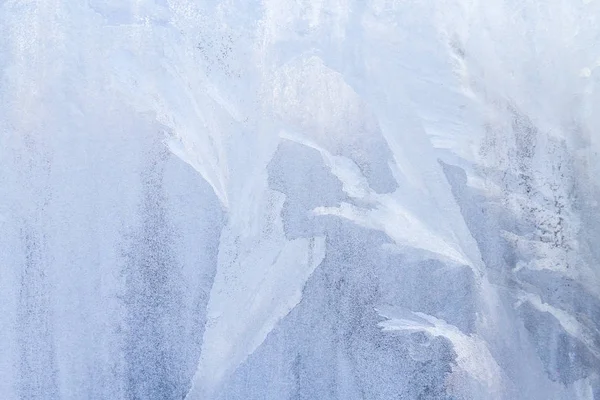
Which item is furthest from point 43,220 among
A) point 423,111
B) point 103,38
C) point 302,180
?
point 423,111

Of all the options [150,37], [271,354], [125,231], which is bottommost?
[271,354]

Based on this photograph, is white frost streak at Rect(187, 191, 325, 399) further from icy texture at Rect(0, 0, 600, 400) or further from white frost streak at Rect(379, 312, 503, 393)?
white frost streak at Rect(379, 312, 503, 393)

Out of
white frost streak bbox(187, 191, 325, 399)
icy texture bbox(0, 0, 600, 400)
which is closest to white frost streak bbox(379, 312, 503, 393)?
icy texture bbox(0, 0, 600, 400)

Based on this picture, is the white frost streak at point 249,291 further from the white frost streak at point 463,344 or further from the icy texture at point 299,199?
the white frost streak at point 463,344

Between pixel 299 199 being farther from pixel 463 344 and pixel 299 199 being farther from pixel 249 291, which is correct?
pixel 463 344

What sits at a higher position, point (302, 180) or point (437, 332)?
point (302, 180)

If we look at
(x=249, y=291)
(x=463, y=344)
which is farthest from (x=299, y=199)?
(x=463, y=344)

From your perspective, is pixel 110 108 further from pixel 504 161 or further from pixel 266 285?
pixel 504 161

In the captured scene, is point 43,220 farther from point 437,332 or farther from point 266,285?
point 437,332
